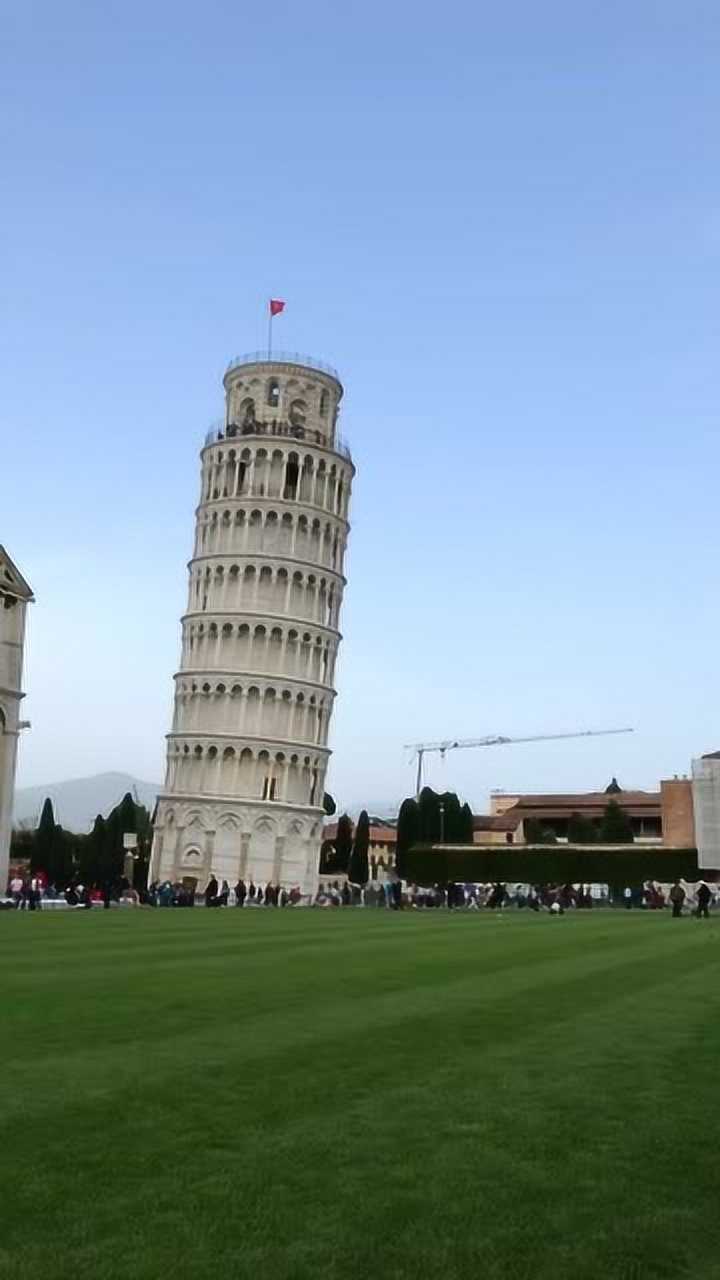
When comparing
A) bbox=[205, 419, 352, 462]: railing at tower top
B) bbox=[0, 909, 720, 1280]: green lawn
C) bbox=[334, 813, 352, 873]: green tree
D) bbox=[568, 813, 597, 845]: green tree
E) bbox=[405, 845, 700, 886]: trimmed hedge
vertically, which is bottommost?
bbox=[0, 909, 720, 1280]: green lawn

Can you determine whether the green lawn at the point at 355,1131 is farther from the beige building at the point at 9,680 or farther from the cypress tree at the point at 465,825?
the cypress tree at the point at 465,825

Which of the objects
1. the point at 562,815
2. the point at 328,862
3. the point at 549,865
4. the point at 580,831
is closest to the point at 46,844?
the point at 328,862

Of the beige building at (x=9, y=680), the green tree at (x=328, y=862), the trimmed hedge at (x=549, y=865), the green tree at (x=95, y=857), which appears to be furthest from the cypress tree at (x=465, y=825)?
the beige building at (x=9, y=680)

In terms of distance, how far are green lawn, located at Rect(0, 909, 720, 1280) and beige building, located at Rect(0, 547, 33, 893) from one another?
4409 cm

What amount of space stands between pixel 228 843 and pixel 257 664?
550 inches

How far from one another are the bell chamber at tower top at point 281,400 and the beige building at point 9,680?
44.4 metres

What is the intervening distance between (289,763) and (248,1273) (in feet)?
305

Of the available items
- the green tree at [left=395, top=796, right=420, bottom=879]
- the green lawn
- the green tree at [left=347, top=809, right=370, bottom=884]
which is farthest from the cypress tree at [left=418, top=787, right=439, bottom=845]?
the green lawn

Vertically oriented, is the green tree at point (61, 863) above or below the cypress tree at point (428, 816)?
below

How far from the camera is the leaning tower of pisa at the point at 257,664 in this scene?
96.6 metres

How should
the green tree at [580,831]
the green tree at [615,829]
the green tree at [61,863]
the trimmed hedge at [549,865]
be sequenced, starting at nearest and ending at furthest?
the trimmed hedge at [549,865]
the green tree at [61,863]
the green tree at [615,829]
the green tree at [580,831]

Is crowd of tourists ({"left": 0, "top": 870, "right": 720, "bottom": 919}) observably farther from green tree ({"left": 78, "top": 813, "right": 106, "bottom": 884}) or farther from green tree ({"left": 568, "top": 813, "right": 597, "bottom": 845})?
green tree ({"left": 568, "top": 813, "right": 597, "bottom": 845})

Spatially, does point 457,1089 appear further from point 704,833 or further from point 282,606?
point 282,606

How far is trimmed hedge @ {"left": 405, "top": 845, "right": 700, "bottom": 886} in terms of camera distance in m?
84.9
